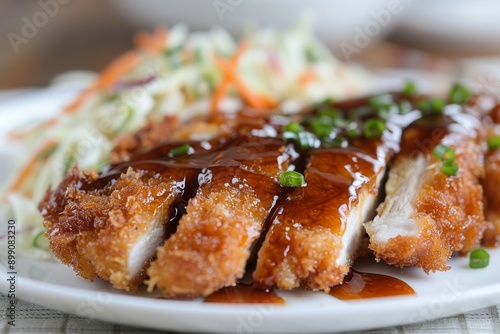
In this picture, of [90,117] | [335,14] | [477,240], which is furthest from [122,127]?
[335,14]

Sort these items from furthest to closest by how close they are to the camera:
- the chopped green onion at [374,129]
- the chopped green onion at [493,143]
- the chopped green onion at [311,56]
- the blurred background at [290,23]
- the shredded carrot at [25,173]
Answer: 1. the blurred background at [290,23]
2. the chopped green onion at [311,56]
3. the shredded carrot at [25,173]
4. the chopped green onion at [493,143]
5. the chopped green onion at [374,129]

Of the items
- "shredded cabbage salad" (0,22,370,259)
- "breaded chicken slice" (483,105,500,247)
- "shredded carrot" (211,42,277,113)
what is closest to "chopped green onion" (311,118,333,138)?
"breaded chicken slice" (483,105,500,247)

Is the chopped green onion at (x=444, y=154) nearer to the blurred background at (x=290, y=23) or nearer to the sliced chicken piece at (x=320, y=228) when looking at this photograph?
the sliced chicken piece at (x=320, y=228)

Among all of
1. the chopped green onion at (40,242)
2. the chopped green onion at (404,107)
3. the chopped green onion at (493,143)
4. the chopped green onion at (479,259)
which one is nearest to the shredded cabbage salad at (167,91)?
the chopped green onion at (40,242)

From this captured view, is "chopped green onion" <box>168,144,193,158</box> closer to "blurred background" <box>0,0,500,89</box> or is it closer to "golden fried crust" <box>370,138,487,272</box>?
"golden fried crust" <box>370,138,487,272</box>

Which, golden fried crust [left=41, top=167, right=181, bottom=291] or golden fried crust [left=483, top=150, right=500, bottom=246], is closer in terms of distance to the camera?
golden fried crust [left=41, top=167, right=181, bottom=291]

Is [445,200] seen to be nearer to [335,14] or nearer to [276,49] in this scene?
[276,49]

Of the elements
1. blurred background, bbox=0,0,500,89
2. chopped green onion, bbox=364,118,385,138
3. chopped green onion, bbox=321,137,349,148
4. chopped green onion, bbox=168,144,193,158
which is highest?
chopped green onion, bbox=168,144,193,158

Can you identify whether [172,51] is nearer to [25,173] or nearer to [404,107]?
[25,173]
